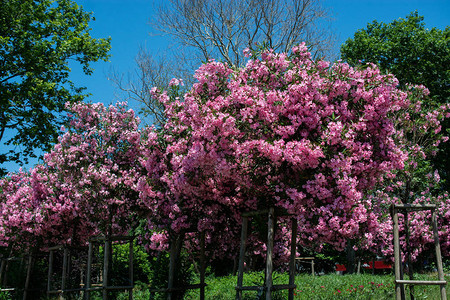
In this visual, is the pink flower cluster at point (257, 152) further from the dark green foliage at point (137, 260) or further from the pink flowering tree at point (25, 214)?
the dark green foliage at point (137, 260)

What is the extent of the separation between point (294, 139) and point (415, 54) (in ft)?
76.5

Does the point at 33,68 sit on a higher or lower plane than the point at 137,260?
higher

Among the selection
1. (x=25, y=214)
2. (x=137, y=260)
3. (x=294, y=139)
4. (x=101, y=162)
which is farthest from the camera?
(x=137, y=260)

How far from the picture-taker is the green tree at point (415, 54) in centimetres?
2723

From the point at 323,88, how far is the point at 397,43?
2270 centimetres

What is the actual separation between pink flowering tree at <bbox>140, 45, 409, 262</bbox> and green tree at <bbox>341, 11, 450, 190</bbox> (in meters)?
19.6

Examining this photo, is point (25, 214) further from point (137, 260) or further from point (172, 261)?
point (137, 260)

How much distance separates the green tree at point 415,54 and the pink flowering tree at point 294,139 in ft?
64.2

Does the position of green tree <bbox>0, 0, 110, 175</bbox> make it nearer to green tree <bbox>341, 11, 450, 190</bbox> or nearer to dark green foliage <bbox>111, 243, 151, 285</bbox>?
dark green foliage <bbox>111, 243, 151, 285</bbox>

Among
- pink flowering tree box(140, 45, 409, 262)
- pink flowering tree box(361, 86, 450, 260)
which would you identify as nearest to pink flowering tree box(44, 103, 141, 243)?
pink flowering tree box(140, 45, 409, 262)

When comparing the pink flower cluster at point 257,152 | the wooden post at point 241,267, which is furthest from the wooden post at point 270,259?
the wooden post at point 241,267

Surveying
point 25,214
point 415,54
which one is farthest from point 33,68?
point 415,54

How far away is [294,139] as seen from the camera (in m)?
7.76

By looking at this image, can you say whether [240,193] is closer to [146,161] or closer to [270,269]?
[270,269]
